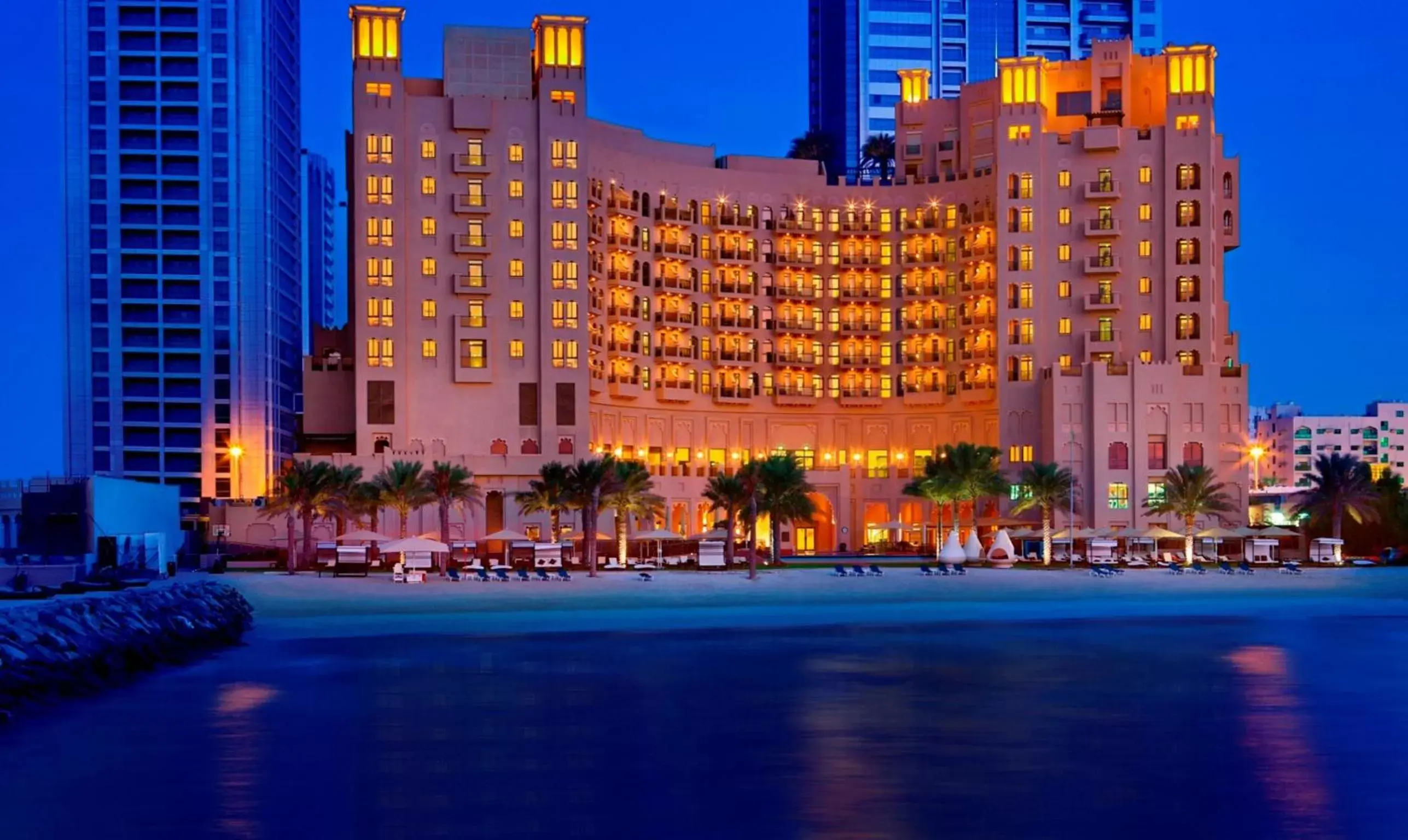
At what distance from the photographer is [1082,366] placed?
110m

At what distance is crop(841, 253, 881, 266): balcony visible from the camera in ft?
398

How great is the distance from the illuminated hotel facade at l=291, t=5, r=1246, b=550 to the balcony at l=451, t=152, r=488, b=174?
179 millimetres

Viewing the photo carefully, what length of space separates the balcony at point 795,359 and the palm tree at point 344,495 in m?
41.5

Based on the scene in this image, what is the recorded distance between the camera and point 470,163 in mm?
103750

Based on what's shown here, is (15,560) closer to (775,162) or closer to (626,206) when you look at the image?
(626,206)

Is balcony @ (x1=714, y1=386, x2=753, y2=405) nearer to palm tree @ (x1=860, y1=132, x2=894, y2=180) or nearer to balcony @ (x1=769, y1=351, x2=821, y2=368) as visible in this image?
balcony @ (x1=769, y1=351, x2=821, y2=368)

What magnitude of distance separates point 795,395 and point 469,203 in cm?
3114

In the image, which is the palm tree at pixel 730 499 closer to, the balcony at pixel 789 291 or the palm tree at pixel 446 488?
the palm tree at pixel 446 488

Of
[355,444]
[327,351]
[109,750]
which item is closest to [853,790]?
[109,750]

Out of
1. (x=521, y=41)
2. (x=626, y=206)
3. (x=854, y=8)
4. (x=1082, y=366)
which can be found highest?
(x=854, y=8)

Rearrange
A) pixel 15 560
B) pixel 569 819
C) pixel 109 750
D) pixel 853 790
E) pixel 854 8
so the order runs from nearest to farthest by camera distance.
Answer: pixel 569 819, pixel 853 790, pixel 109 750, pixel 15 560, pixel 854 8

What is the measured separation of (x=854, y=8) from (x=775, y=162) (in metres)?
80.1

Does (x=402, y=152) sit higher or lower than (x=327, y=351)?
higher

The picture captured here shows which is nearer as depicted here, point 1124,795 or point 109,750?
point 1124,795
